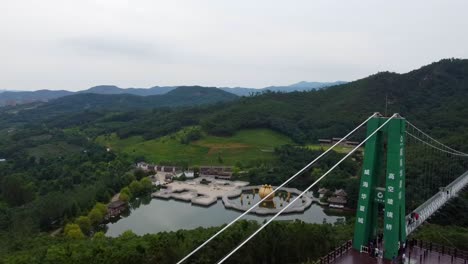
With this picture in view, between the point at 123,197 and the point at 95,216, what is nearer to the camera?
the point at 95,216

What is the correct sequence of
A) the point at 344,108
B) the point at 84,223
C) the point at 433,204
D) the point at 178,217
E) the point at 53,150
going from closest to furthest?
the point at 433,204 → the point at 84,223 → the point at 178,217 → the point at 53,150 → the point at 344,108

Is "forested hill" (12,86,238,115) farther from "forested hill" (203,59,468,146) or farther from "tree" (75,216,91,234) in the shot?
"tree" (75,216,91,234)

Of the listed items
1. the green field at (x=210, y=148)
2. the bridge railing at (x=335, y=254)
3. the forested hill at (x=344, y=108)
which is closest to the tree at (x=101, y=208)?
the green field at (x=210, y=148)

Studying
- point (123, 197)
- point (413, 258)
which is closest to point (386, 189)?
point (413, 258)

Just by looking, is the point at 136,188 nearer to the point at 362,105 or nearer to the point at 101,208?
the point at 101,208

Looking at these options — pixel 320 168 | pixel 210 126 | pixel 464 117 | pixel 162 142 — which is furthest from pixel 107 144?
pixel 464 117

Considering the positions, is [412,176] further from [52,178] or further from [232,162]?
[52,178]

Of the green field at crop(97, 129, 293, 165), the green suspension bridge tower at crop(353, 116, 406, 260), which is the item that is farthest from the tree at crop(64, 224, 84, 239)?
the green field at crop(97, 129, 293, 165)
